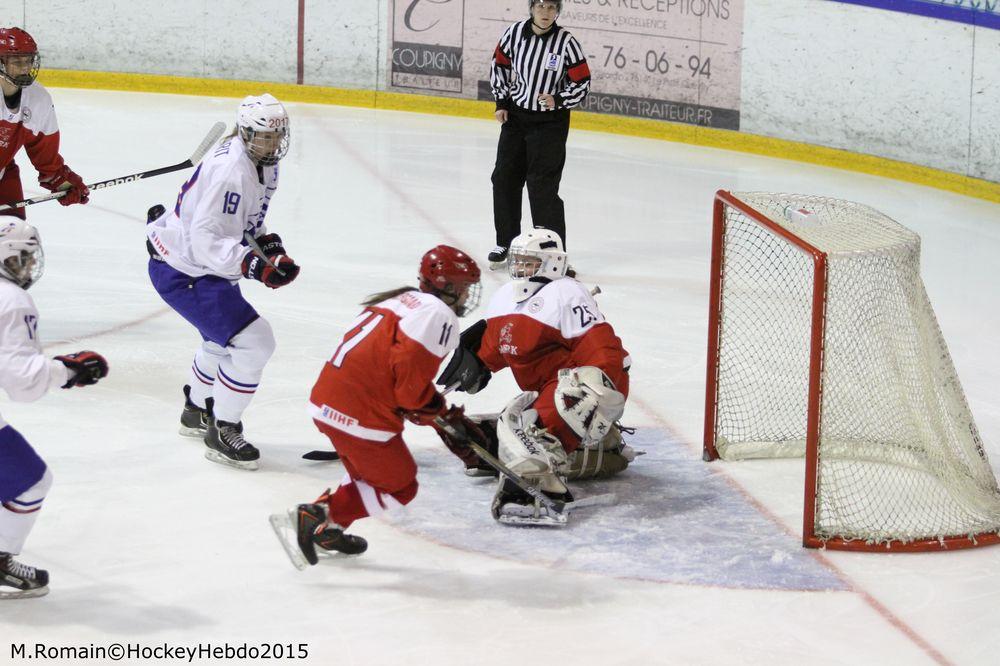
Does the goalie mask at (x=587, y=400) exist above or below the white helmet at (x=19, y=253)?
below

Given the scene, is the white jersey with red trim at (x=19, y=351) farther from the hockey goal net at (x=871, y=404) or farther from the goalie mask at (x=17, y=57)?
the goalie mask at (x=17, y=57)

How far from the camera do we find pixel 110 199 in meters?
8.40

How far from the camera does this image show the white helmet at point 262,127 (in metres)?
4.47

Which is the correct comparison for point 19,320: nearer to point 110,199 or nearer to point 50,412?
point 50,412

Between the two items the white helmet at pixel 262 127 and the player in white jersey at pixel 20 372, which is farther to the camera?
the white helmet at pixel 262 127

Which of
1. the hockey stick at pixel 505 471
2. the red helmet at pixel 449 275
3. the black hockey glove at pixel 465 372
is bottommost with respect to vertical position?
the hockey stick at pixel 505 471

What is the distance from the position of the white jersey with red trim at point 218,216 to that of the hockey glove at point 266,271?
0.03 m

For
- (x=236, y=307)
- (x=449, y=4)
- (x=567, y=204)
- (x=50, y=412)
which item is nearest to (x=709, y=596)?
(x=236, y=307)

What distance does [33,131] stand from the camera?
561 centimetres

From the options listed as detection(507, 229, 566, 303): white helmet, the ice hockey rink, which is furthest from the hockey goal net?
detection(507, 229, 566, 303): white helmet

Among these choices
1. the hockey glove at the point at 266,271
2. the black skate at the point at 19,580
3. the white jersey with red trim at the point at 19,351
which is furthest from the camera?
the hockey glove at the point at 266,271

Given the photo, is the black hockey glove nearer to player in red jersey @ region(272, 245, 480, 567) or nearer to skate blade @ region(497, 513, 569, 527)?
skate blade @ region(497, 513, 569, 527)

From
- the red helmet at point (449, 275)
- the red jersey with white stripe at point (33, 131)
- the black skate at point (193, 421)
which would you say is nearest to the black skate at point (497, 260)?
the red jersey with white stripe at point (33, 131)

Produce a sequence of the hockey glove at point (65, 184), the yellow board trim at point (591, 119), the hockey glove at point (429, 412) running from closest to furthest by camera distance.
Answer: the hockey glove at point (429, 412) < the hockey glove at point (65, 184) < the yellow board trim at point (591, 119)
